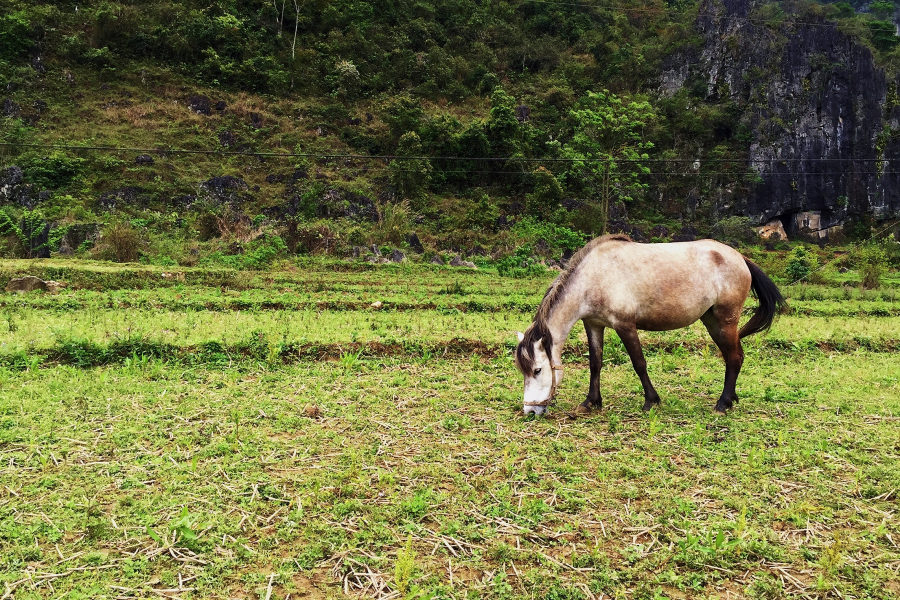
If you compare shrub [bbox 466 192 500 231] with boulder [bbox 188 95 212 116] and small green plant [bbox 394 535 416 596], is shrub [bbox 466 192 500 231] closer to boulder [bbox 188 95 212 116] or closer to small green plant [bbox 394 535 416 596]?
boulder [bbox 188 95 212 116]

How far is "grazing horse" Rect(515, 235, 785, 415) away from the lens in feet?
20.6

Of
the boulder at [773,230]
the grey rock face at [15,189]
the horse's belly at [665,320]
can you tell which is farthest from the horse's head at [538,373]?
the boulder at [773,230]

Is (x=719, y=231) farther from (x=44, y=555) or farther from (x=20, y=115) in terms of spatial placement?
(x=20, y=115)

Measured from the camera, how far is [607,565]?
329cm

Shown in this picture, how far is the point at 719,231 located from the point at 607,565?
37143mm

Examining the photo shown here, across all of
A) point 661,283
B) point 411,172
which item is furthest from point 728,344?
point 411,172

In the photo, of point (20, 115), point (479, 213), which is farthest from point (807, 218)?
point (20, 115)

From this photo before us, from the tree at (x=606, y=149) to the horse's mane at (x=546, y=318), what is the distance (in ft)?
58.6

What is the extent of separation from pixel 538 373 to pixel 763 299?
10.7 ft

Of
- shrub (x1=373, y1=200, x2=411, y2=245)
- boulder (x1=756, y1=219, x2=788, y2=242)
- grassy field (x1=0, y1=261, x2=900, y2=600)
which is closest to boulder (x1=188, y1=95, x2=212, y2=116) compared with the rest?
shrub (x1=373, y1=200, x2=411, y2=245)

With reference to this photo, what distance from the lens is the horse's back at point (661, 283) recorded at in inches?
250

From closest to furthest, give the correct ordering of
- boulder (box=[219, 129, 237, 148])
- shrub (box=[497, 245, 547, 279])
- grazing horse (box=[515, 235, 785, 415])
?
1. grazing horse (box=[515, 235, 785, 415])
2. shrub (box=[497, 245, 547, 279])
3. boulder (box=[219, 129, 237, 148])

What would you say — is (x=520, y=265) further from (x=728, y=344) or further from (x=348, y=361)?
(x=728, y=344)

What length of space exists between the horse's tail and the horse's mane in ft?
5.88
